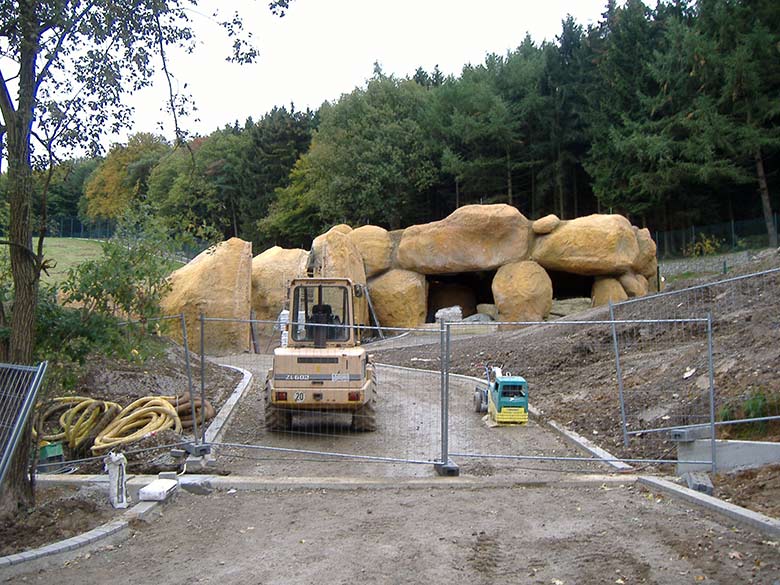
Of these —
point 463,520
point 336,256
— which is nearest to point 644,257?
point 336,256

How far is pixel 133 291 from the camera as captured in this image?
295 inches

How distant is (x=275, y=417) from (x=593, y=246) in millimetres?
20468

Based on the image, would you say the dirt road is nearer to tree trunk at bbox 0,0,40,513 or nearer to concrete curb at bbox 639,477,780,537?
concrete curb at bbox 639,477,780,537

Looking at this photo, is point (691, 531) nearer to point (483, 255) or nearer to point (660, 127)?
point (483, 255)

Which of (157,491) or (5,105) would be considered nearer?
(5,105)

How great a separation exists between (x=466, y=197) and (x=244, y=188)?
21.5 m

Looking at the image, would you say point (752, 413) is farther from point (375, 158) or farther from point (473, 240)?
point (375, 158)

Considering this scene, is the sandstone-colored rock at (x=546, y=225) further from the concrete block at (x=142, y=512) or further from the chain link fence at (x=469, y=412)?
the concrete block at (x=142, y=512)

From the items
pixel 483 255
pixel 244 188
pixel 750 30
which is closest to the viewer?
pixel 483 255

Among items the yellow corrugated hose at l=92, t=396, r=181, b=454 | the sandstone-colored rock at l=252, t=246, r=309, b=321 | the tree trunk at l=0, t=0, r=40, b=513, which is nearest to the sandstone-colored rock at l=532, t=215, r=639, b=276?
the sandstone-colored rock at l=252, t=246, r=309, b=321

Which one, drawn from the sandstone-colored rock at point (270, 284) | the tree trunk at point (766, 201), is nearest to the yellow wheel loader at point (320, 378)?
the sandstone-colored rock at point (270, 284)

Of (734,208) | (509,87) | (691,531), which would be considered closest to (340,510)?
(691,531)

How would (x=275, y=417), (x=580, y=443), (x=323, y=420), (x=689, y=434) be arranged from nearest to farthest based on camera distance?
(x=689, y=434), (x=580, y=443), (x=275, y=417), (x=323, y=420)

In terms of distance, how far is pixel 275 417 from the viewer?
10.3 meters
